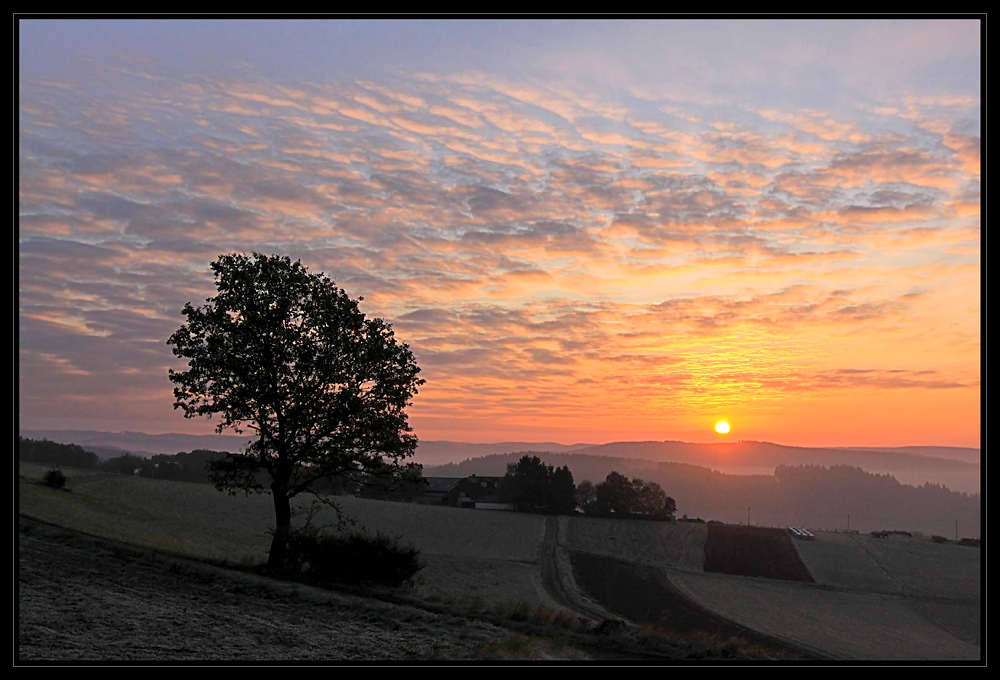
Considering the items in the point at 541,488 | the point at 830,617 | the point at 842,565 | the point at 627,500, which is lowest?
the point at 830,617

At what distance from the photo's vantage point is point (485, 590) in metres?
52.0

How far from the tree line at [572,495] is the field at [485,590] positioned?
9.37 metres

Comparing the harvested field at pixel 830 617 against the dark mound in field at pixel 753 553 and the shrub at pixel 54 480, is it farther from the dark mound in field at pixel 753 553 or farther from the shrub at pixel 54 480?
the shrub at pixel 54 480

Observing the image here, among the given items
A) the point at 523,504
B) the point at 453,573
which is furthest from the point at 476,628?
the point at 523,504

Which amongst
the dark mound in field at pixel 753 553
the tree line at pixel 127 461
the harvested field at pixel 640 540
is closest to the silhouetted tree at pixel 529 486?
the harvested field at pixel 640 540

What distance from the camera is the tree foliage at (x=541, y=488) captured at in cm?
11719

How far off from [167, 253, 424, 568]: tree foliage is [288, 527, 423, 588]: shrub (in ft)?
2.90

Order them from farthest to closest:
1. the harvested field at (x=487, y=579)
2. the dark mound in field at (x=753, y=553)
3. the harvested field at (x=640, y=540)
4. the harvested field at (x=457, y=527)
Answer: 1. the harvested field at (x=640, y=540)
2. the dark mound in field at (x=753, y=553)
3. the harvested field at (x=457, y=527)
4. the harvested field at (x=487, y=579)

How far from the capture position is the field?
696 inches

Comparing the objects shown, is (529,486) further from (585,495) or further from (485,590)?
(485,590)

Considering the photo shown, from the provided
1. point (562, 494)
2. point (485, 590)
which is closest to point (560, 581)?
point (485, 590)

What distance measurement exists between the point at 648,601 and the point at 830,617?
46.4 ft
